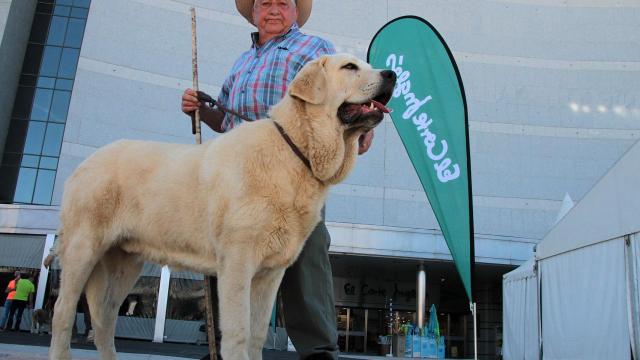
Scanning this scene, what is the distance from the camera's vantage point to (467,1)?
915 inches

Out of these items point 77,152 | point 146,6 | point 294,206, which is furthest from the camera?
point 146,6

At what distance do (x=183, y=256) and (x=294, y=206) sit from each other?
2.36ft

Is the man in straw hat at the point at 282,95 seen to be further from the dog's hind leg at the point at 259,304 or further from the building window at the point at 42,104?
the building window at the point at 42,104

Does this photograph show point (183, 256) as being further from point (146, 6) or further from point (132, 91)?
point (146, 6)

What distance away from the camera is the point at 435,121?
827 cm

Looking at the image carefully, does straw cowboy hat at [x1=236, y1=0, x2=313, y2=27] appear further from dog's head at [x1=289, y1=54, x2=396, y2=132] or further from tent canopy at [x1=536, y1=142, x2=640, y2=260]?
tent canopy at [x1=536, y1=142, x2=640, y2=260]

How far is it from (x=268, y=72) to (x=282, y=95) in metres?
0.17

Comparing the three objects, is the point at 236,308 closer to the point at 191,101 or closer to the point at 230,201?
the point at 230,201

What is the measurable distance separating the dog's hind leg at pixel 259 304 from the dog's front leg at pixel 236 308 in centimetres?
31

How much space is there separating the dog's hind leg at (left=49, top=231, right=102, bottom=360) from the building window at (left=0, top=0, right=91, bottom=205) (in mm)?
20646

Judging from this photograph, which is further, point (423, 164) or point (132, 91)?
point (132, 91)

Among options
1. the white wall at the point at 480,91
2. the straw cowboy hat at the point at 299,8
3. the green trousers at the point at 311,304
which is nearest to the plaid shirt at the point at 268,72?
the straw cowboy hat at the point at 299,8

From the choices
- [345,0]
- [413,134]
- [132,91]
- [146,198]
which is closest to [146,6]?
[132,91]

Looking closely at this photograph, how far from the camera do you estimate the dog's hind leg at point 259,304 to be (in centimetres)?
Result: 269
